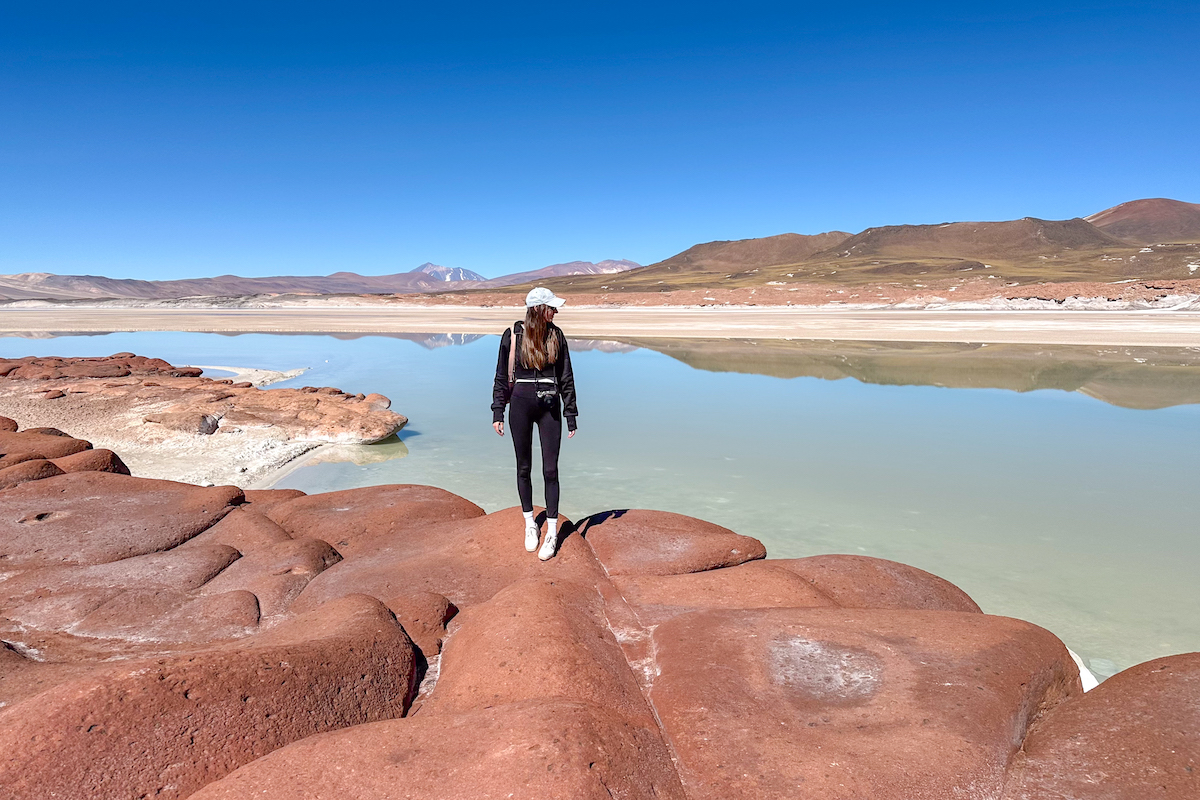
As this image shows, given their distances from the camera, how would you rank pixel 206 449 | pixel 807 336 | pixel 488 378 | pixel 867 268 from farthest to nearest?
pixel 867 268
pixel 807 336
pixel 488 378
pixel 206 449

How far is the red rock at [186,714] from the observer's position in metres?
2.53

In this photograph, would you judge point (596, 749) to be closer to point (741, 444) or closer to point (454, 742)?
point (454, 742)

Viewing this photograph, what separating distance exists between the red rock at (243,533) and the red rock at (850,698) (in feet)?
12.2

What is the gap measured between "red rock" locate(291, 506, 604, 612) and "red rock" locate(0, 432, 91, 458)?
15.7ft

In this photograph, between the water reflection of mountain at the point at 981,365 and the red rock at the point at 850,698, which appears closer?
the red rock at the point at 850,698

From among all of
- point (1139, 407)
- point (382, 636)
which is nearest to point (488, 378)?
point (1139, 407)

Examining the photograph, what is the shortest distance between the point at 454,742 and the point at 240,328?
172 ft

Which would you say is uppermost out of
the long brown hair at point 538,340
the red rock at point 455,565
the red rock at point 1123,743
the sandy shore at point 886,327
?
the long brown hair at point 538,340

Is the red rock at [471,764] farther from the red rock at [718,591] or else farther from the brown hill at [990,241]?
the brown hill at [990,241]

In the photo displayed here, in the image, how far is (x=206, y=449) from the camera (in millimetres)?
11531

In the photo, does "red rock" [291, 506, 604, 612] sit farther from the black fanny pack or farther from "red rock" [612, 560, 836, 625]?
Answer: the black fanny pack

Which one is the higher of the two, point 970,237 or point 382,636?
point 970,237

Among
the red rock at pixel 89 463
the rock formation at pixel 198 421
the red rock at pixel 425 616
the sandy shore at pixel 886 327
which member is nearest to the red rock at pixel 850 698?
the red rock at pixel 425 616

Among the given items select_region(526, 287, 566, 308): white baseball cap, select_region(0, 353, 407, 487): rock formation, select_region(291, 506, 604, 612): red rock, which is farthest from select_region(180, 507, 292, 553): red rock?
select_region(0, 353, 407, 487): rock formation
